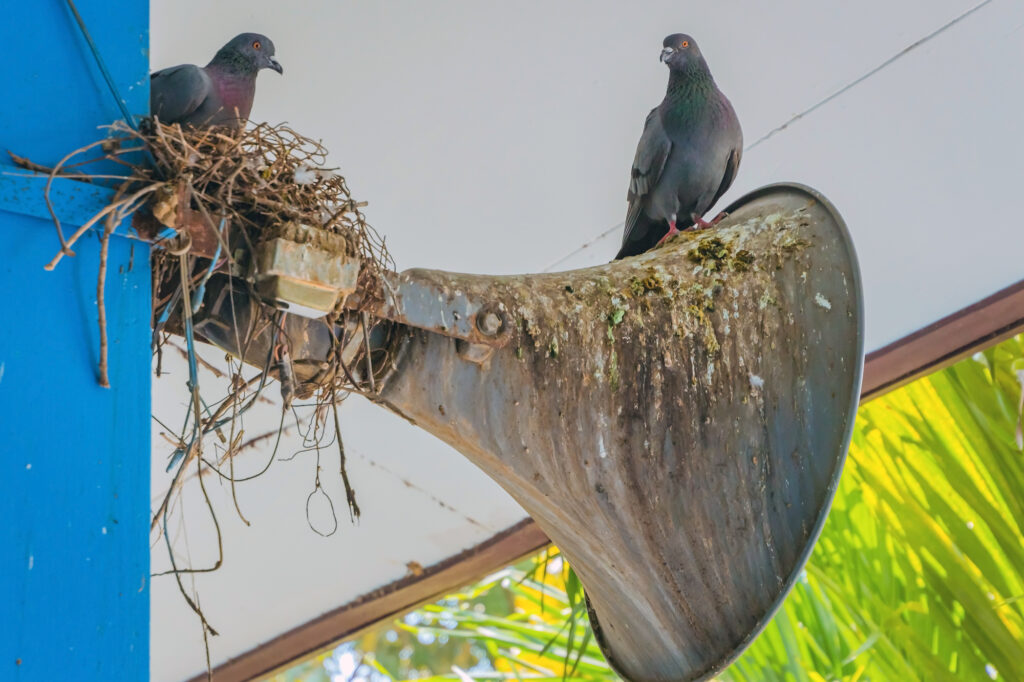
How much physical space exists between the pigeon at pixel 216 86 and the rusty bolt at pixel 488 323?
68 cm

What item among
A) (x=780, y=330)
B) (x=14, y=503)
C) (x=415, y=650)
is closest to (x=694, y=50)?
(x=780, y=330)

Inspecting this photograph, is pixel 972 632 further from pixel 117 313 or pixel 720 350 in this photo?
pixel 117 313

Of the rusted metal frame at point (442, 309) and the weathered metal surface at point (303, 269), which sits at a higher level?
the weathered metal surface at point (303, 269)

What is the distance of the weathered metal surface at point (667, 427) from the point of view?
5.90 feet

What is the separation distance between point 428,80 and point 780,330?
1576 millimetres

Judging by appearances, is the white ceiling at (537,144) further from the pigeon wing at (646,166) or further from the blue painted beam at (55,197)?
the blue painted beam at (55,197)

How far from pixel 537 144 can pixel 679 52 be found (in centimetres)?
49

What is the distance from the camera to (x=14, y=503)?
4.40ft

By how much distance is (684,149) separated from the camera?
3154 millimetres

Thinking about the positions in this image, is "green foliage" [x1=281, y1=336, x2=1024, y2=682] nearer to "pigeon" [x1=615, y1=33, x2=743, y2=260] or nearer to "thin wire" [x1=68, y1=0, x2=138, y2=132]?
"pigeon" [x1=615, y1=33, x2=743, y2=260]

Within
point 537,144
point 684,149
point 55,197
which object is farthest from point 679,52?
point 55,197

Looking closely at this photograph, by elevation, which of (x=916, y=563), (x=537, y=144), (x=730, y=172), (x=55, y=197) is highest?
(x=537, y=144)

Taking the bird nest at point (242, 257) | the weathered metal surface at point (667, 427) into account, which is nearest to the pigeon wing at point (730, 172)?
the weathered metal surface at point (667, 427)

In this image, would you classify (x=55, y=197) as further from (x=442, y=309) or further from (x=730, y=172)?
(x=730, y=172)
